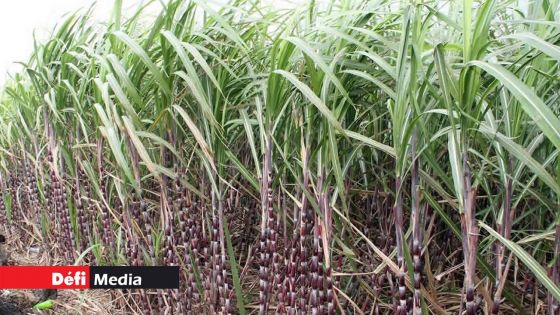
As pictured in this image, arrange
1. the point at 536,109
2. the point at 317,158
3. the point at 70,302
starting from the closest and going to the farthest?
the point at 536,109, the point at 317,158, the point at 70,302

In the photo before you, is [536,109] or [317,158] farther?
[317,158]

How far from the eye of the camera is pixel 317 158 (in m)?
1.10

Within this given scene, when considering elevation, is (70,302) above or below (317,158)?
below

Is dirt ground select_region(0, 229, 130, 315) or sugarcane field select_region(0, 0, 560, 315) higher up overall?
sugarcane field select_region(0, 0, 560, 315)

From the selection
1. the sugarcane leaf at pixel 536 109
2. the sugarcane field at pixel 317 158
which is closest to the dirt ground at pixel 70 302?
the sugarcane field at pixel 317 158

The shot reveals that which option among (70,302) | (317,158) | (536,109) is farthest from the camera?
(70,302)

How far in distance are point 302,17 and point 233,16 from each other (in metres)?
0.18

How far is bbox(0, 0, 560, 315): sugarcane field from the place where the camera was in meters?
0.83

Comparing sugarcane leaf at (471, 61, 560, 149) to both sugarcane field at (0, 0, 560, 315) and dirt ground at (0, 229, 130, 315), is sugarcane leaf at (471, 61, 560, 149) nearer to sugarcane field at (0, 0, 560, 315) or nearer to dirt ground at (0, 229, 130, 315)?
sugarcane field at (0, 0, 560, 315)

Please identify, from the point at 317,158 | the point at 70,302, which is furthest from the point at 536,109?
the point at 70,302

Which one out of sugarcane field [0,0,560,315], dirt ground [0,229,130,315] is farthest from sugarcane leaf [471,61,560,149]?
dirt ground [0,229,130,315]

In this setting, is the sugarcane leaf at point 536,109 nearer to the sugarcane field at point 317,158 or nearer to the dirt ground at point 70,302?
the sugarcane field at point 317,158

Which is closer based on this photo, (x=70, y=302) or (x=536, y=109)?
(x=536, y=109)

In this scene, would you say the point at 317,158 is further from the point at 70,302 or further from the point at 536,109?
the point at 70,302
